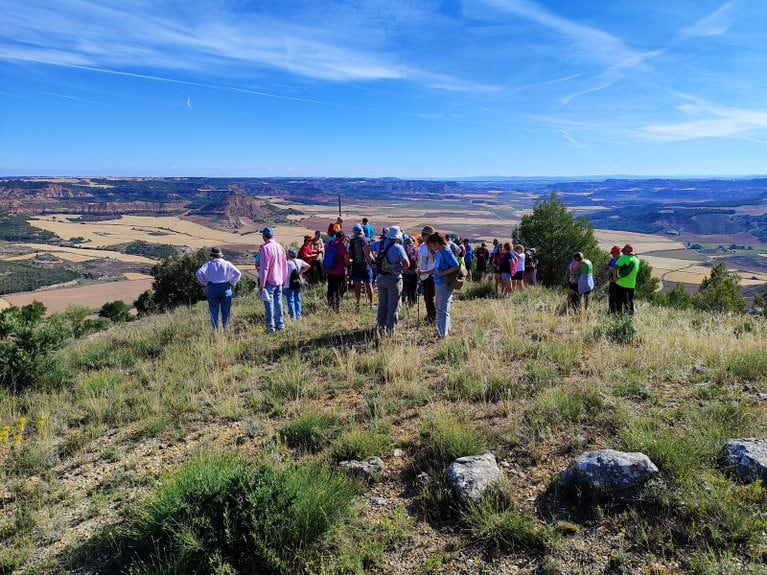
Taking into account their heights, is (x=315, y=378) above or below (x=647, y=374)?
below

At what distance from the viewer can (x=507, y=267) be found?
482 inches

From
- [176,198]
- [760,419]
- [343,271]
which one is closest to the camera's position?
[760,419]

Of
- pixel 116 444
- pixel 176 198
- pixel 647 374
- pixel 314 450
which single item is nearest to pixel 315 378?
pixel 314 450

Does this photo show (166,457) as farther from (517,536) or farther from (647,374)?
(647,374)

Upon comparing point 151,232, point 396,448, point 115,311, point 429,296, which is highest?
point 429,296

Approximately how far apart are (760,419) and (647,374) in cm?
127

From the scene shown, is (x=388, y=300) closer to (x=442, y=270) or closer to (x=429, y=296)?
(x=442, y=270)

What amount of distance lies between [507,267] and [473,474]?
935cm

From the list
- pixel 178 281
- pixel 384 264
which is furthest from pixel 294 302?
pixel 178 281

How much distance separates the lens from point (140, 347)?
820cm

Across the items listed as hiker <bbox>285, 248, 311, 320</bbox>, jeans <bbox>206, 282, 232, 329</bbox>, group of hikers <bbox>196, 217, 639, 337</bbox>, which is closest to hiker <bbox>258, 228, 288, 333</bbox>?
group of hikers <bbox>196, 217, 639, 337</bbox>

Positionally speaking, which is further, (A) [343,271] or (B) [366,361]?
(A) [343,271]

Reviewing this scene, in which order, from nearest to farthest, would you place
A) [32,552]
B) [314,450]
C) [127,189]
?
[32,552], [314,450], [127,189]

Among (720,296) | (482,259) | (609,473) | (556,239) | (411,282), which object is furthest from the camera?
(556,239)
